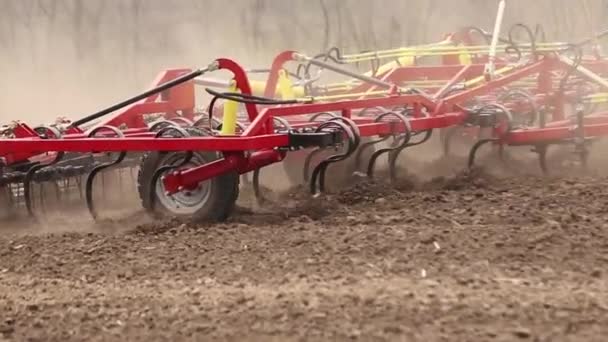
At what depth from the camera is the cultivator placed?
16.7 ft

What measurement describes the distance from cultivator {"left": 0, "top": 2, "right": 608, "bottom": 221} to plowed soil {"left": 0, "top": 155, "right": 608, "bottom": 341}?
34 cm

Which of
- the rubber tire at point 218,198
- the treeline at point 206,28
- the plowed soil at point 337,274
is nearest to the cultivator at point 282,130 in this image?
the rubber tire at point 218,198

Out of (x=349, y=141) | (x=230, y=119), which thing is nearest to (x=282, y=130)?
(x=230, y=119)

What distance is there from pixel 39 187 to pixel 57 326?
330cm

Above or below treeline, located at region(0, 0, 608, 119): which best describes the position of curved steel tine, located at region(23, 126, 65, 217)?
below

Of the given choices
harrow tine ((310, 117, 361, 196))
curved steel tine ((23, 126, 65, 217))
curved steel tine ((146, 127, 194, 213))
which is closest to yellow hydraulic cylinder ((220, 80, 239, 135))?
curved steel tine ((146, 127, 194, 213))

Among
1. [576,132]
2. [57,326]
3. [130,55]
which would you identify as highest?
[130,55]

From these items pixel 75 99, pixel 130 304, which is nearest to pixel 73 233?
pixel 130 304

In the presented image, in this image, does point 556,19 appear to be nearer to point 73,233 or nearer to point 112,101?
point 112,101

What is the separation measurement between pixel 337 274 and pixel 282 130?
86.2 inches

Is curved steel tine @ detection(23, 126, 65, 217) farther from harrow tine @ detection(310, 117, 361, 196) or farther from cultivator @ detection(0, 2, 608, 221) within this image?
harrow tine @ detection(310, 117, 361, 196)

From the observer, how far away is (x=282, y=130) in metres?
5.63

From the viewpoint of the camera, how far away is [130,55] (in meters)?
15.8

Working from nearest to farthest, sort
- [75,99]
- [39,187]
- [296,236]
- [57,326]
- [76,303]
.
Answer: [57,326]
[76,303]
[296,236]
[39,187]
[75,99]
